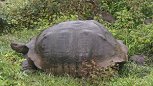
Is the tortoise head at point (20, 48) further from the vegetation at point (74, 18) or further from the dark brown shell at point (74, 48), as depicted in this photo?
the dark brown shell at point (74, 48)

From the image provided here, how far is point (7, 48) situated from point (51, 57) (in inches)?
59.5

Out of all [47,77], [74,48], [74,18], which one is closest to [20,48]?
[47,77]

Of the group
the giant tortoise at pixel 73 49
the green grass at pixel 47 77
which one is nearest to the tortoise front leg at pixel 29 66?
the giant tortoise at pixel 73 49

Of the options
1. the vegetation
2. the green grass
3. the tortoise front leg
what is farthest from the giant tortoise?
the vegetation

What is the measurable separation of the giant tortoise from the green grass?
180 millimetres

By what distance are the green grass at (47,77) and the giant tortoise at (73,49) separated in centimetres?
18

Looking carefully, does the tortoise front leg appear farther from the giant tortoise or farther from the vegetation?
the vegetation

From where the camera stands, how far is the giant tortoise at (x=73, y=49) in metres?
6.30

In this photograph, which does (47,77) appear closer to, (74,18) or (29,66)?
(29,66)

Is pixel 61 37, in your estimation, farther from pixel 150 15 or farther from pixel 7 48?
pixel 150 15

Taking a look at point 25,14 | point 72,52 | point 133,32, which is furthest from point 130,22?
point 72,52

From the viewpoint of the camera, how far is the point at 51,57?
6.40 metres

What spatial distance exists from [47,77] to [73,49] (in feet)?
1.76

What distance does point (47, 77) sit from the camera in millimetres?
6211
